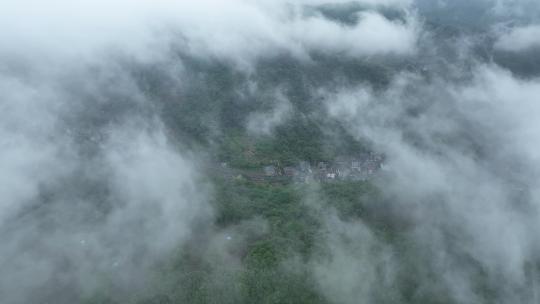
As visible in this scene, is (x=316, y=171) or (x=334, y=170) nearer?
(x=316, y=171)

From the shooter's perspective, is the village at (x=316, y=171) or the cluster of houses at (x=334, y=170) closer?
the village at (x=316, y=171)

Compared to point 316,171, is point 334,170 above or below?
above

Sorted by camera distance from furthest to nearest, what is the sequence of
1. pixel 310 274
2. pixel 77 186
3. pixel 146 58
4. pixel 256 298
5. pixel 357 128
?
pixel 146 58, pixel 357 128, pixel 77 186, pixel 310 274, pixel 256 298

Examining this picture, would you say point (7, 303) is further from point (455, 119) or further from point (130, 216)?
point (455, 119)

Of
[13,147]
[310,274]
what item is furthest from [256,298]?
[13,147]

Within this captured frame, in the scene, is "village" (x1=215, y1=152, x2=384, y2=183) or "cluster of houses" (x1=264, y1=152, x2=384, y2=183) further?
"cluster of houses" (x1=264, y1=152, x2=384, y2=183)
